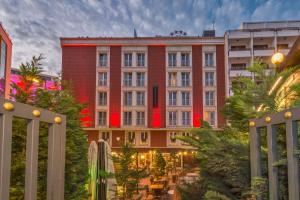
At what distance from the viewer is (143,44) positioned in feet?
87.5

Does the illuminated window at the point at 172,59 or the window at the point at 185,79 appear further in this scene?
the illuminated window at the point at 172,59

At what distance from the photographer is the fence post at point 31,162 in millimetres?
1592

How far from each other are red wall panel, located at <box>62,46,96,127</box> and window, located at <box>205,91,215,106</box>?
11.6 meters

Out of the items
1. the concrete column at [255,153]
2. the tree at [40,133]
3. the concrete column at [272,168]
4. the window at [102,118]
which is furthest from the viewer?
the window at [102,118]

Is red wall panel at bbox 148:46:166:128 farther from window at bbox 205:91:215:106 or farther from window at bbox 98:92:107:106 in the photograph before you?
window at bbox 98:92:107:106

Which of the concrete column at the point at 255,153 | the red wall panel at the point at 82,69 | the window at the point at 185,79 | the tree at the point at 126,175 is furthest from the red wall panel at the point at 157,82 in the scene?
the concrete column at the point at 255,153

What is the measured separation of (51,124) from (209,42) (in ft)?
87.0

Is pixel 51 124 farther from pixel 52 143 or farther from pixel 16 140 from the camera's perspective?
pixel 16 140

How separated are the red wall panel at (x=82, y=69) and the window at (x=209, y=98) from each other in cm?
1162

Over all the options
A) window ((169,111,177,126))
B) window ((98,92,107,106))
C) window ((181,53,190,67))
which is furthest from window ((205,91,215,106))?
window ((98,92,107,106))

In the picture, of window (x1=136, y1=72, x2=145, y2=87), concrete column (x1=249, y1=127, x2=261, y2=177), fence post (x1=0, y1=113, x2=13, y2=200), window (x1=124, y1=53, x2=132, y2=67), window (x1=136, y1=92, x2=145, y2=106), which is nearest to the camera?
fence post (x1=0, y1=113, x2=13, y2=200)

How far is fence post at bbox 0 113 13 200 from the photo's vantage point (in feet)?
4.23

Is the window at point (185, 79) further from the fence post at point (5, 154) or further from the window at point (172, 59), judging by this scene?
the fence post at point (5, 154)

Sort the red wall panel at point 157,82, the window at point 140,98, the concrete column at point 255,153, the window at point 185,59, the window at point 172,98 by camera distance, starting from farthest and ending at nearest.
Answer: the window at point 185,59, the window at point 172,98, the window at point 140,98, the red wall panel at point 157,82, the concrete column at point 255,153
